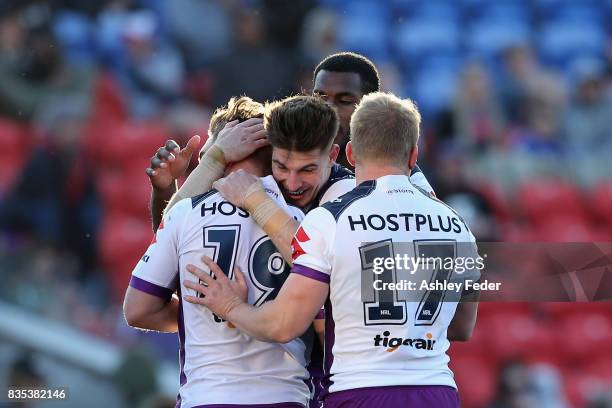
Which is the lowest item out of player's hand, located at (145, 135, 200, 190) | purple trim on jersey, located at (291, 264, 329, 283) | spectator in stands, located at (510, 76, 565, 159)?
purple trim on jersey, located at (291, 264, 329, 283)

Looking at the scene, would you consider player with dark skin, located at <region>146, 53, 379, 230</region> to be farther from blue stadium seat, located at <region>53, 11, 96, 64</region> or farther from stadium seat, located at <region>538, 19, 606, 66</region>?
stadium seat, located at <region>538, 19, 606, 66</region>

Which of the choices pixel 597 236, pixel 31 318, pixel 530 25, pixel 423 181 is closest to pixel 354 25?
pixel 530 25

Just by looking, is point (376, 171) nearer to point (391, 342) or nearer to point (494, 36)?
point (391, 342)

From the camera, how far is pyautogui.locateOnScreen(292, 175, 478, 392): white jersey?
385cm

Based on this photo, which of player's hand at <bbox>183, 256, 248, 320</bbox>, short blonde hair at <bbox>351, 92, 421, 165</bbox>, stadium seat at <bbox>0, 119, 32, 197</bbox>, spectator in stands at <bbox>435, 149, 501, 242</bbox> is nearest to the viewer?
short blonde hair at <bbox>351, 92, 421, 165</bbox>

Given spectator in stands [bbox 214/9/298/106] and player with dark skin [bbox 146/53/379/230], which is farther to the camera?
spectator in stands [bbox 214/9/298/106]

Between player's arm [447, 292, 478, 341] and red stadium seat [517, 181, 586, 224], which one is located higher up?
red stadium seat [517, 181, 586, 224]

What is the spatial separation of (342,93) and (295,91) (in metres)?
5.08

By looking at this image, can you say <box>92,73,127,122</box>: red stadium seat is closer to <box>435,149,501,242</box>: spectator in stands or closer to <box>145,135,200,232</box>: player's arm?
<box>435,149,501,242</box>: spectator in stands

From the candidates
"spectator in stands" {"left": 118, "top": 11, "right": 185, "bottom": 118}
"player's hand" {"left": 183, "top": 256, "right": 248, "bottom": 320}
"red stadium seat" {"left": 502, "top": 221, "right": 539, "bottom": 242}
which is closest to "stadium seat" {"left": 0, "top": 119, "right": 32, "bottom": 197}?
"spectator in stands" {"left": 118, "top": 11, "right": 185, "bottom": 118}

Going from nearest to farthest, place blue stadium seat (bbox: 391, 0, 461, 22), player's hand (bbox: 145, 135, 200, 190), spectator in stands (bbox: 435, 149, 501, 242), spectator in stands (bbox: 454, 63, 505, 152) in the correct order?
player's hand (bbox: 145, 135, 200, 190)
spectator in stands (bbox: 435, 149, 501, 242)
spectator in stands (bbox: 454, 63, 505, 152)
blue stadium seat (bbox: 391, 0, 461, 22)

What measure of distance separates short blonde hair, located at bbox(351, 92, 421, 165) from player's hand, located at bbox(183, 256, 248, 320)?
0.66 m

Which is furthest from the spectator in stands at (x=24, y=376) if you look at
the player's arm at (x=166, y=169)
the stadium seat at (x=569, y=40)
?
the stadium seat at (x=569, y=40)

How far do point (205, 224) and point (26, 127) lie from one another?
249 inches
